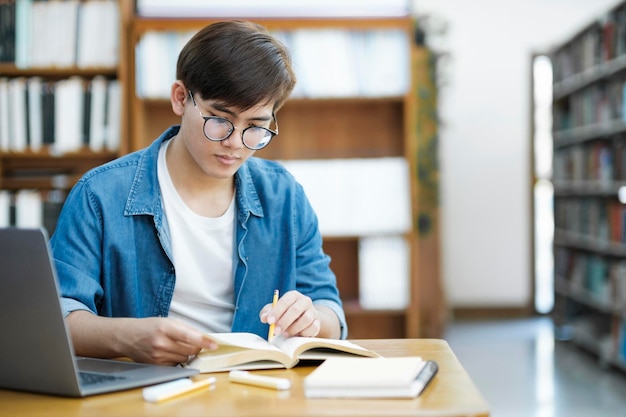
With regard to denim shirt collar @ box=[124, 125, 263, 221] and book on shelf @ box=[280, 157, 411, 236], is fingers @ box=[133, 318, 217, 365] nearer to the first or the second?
denim shirt collar @ box=[124, 125, 263, 221]

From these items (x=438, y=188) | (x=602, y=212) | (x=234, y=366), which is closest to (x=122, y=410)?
(x=234, y=366)


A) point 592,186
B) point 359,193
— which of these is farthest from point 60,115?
point 592,186

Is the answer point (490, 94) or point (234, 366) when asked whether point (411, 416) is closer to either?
point (234, 366)

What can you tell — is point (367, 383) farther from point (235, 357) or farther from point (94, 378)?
point (94, 378)

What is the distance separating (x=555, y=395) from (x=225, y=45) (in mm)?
3233

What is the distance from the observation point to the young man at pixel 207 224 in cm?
Result: 156

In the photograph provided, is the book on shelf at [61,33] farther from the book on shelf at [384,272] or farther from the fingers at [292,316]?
the fingers at [292,316]

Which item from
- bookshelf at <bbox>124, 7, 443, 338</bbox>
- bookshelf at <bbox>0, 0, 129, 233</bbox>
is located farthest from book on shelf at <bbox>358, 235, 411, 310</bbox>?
bookshelf at <bbox>0, 0, 129, 233</bbox>

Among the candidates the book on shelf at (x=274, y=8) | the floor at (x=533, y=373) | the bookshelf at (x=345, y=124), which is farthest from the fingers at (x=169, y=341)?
the floor at (x=533, y=373)

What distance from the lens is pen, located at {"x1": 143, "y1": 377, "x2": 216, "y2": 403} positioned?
114 cm

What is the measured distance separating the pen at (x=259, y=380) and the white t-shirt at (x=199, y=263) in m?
0.44

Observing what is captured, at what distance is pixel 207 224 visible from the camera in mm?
1715

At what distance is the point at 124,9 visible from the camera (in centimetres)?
375

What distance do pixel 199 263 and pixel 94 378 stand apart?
49cm
